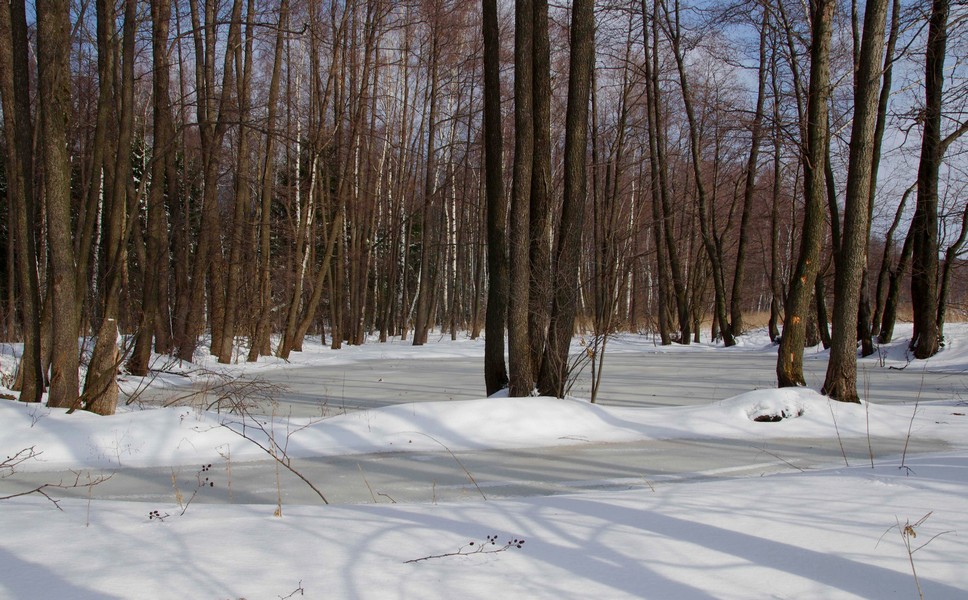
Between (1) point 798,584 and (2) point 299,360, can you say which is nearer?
(1) point 798,584

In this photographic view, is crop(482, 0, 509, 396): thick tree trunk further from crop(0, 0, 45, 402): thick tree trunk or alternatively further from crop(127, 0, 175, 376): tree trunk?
crop(0, 0, 45, 402): thick tree trunk

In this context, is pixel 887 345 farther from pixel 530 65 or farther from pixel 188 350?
pixel 188 350

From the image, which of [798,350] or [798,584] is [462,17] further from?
[798,584]

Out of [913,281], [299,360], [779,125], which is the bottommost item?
[299,360]

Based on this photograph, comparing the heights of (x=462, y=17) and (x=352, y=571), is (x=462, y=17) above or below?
above

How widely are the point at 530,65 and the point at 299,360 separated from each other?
11.5 metres

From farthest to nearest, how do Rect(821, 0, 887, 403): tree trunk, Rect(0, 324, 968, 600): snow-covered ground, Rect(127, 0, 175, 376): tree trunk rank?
Rect(127, 0, 175, 376): tree trunk
Rect(821, 0, 887, 403): tree trunk
Rect(0, 324, 968, 600): snow-covered ground

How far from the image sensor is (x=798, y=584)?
262 cm

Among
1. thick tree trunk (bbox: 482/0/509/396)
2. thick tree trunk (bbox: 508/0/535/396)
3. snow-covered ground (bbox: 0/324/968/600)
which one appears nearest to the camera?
snow-covered ground (bbox: 0/324/968/600)

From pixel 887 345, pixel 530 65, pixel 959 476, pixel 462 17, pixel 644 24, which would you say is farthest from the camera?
pixel 462 17

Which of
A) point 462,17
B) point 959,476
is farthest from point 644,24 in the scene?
point 959,476

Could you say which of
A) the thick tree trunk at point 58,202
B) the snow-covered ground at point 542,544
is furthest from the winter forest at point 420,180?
the snow-covered ground at point 542,544

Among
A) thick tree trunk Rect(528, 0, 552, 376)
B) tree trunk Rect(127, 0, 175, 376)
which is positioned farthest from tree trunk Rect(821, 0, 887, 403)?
tree trunk Rect(127, 0, 175, 376)

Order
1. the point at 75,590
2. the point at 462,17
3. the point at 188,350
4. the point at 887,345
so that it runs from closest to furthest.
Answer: the point at 75,590 → the point at 188,350 → the point at 887,345 → the point at 462,17
